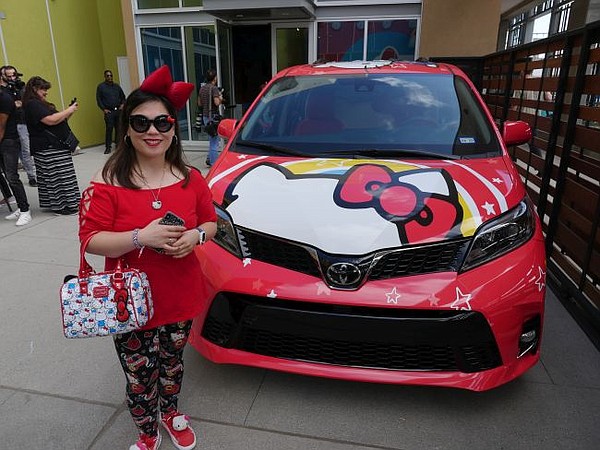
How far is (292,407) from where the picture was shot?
2.50 meters

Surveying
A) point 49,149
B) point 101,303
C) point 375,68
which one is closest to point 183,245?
point 101,303

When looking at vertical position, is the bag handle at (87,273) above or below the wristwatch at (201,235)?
below

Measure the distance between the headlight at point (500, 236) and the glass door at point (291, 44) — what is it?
366 inches

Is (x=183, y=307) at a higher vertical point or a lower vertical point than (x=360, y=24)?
lower

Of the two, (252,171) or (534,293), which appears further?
(252,171)

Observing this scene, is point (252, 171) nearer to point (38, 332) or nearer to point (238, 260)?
point (238, 260)

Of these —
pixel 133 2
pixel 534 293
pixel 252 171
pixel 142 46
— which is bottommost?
pixel 534 293

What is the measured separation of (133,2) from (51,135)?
6.65 meters

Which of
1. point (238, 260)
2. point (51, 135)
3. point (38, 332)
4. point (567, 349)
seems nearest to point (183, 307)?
point (238, 260)

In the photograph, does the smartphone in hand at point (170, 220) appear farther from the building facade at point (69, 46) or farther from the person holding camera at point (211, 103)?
the building facade at point (69, 46)

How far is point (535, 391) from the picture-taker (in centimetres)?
262

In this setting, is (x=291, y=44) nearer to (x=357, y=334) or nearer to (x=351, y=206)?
(x=351, y=206)

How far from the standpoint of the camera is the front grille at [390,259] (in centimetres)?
218

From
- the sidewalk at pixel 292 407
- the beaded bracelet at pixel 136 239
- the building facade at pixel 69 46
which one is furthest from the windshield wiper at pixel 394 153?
the building facade at pixel 69 46
